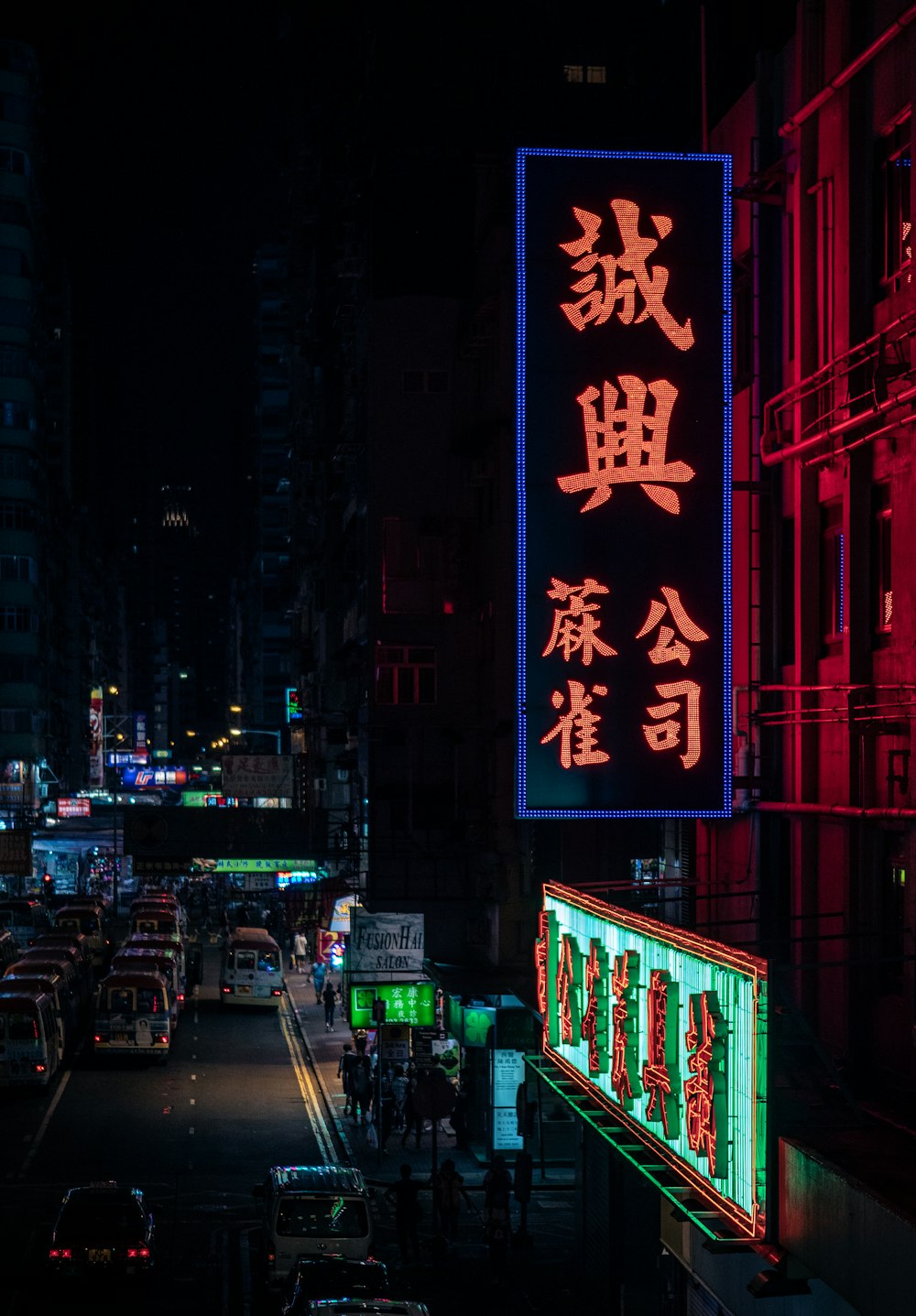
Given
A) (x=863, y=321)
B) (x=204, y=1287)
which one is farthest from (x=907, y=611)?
(x=204, y=1287)

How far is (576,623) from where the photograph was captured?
2302 cm

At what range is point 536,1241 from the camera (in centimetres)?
3266

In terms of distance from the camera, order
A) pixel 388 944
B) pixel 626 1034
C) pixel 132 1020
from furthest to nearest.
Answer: pixel 132 1020, pixel 388 944, pixel 626 1034

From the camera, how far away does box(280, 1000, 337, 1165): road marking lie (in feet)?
131

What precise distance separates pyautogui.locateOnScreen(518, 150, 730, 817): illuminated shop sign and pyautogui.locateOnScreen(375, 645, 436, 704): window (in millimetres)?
21413

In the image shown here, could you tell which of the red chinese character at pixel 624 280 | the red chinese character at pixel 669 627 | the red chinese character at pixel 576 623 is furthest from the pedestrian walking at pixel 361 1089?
the red chinese character at pixel 624 280

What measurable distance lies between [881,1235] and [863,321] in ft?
33.4

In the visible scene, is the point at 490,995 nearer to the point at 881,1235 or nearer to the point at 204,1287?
the point at 204,1287

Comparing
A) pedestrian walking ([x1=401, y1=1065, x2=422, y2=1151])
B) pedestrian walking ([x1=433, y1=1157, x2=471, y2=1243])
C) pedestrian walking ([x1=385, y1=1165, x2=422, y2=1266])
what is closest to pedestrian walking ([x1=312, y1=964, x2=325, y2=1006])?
pedestrian walking ([x1=401, y1=1065, x2=422, y2=1151])

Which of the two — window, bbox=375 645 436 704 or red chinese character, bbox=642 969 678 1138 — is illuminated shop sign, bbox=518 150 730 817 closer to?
red chinese character, bbox=642 969 678 1138

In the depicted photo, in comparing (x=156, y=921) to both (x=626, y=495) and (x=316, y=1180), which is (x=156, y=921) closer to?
(x=316, y=1180)

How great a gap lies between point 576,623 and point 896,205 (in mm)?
6513

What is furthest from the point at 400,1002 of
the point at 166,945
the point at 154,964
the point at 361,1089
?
the point at 166,945

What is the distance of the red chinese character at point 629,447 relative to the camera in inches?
900
